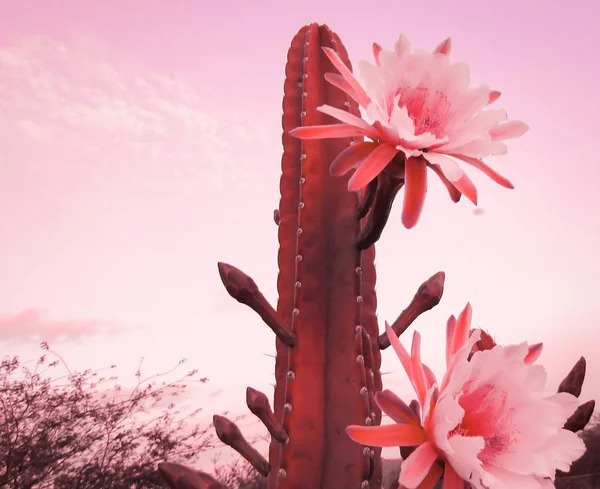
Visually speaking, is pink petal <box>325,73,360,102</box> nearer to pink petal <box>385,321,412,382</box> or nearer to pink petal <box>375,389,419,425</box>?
pink petal <box>385,321,412,382</box>

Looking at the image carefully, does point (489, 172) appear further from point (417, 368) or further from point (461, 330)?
point (417, 368)

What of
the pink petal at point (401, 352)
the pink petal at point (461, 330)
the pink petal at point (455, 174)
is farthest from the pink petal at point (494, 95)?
the pink petal at point (401, 352)

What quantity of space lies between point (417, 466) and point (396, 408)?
11cm

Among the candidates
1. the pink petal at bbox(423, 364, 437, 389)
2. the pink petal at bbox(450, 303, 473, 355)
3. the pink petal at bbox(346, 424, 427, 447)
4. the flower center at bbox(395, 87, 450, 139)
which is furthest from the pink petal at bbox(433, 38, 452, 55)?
the pink petal at bbox(346, 424, 427, 447)

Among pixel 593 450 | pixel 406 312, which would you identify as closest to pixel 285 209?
pixel 406 312

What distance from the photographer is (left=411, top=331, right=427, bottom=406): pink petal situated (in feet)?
3.36

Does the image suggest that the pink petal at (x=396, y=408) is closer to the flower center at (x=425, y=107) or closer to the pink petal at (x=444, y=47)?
the flower center at (x=425, y=107)

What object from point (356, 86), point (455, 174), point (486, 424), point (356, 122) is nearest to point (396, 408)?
point (486, 424)

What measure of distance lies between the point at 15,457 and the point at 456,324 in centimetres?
347

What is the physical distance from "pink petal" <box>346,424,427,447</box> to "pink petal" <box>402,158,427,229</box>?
1.21 feet

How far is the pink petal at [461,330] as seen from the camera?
3.60ft

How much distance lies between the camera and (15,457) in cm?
354

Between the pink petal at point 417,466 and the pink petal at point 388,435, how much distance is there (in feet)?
0.07

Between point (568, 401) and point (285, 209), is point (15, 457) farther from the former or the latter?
point (568, 401)
